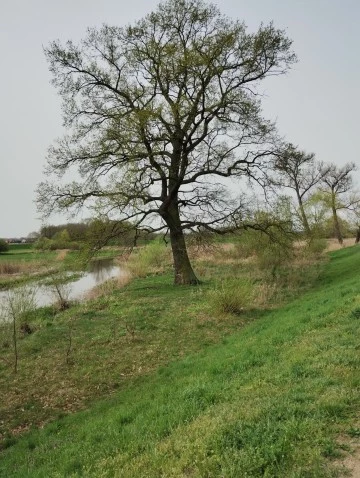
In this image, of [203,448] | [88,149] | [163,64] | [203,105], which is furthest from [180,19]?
[203,448]

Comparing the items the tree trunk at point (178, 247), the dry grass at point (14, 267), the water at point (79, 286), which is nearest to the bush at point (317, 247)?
the tree trunk at point (178, 247)

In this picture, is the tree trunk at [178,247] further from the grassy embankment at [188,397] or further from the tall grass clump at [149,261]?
the tall grass clump at [149,261]

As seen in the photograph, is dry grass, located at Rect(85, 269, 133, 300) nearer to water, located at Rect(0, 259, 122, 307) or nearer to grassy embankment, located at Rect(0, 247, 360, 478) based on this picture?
water, located at Rect(0, 259, 122, 307)

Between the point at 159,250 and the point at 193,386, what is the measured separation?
2670 centimetres

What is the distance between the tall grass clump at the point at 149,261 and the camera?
1177 inches

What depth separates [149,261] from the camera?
31.9 meters

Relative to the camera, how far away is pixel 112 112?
21.0m

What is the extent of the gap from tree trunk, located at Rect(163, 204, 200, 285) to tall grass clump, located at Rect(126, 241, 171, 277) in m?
7.86

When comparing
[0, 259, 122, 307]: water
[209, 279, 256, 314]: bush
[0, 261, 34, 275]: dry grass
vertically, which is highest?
[0, 261, 34, 275]: dry grass

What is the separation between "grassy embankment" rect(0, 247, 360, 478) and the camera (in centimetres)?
403

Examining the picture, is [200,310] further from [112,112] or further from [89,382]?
[112,112]

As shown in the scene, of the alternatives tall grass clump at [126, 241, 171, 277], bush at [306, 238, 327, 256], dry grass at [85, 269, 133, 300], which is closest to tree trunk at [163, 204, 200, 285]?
dry grass at [85, 269, 133, 300]

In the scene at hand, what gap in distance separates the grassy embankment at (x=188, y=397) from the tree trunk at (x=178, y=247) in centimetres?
714

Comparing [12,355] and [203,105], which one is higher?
[203,105]
